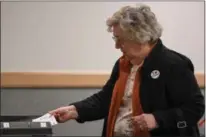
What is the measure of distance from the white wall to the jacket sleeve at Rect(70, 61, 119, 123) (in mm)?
750

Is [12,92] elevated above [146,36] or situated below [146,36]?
Answer: below

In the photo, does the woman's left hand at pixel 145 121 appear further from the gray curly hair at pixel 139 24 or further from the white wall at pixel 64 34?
the white wall at pixel 64 34

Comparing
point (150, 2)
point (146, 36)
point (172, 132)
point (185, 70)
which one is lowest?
point (172, 132)

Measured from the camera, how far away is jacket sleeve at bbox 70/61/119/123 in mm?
1912

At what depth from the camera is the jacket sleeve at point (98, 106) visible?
1.91 m

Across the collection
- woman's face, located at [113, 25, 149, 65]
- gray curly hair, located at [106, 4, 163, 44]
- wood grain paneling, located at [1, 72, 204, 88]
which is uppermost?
gray curly hair, located at [106, 4, 163, 44]

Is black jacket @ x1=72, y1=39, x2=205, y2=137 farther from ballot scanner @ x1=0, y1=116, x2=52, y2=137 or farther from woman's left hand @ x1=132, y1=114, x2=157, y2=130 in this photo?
ballot scanner @ x1=0, y1=116, x2=52, y2=137

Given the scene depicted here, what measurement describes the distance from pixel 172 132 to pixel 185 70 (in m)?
0.29

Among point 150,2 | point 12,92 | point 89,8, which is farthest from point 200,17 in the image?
point 12,92

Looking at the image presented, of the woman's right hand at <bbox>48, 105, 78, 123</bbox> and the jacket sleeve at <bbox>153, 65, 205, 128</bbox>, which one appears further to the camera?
the woman's right hand at <bbox>48, 105, 78, 123</bbox>

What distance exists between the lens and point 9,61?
267cm

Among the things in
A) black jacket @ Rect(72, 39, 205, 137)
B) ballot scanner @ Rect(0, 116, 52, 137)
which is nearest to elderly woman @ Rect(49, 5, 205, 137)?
black jacket @ Rect(72, 39, 205, 137)

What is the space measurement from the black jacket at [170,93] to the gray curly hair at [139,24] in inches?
2.7

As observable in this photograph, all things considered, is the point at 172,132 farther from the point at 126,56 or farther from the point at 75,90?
the point at 75,90
